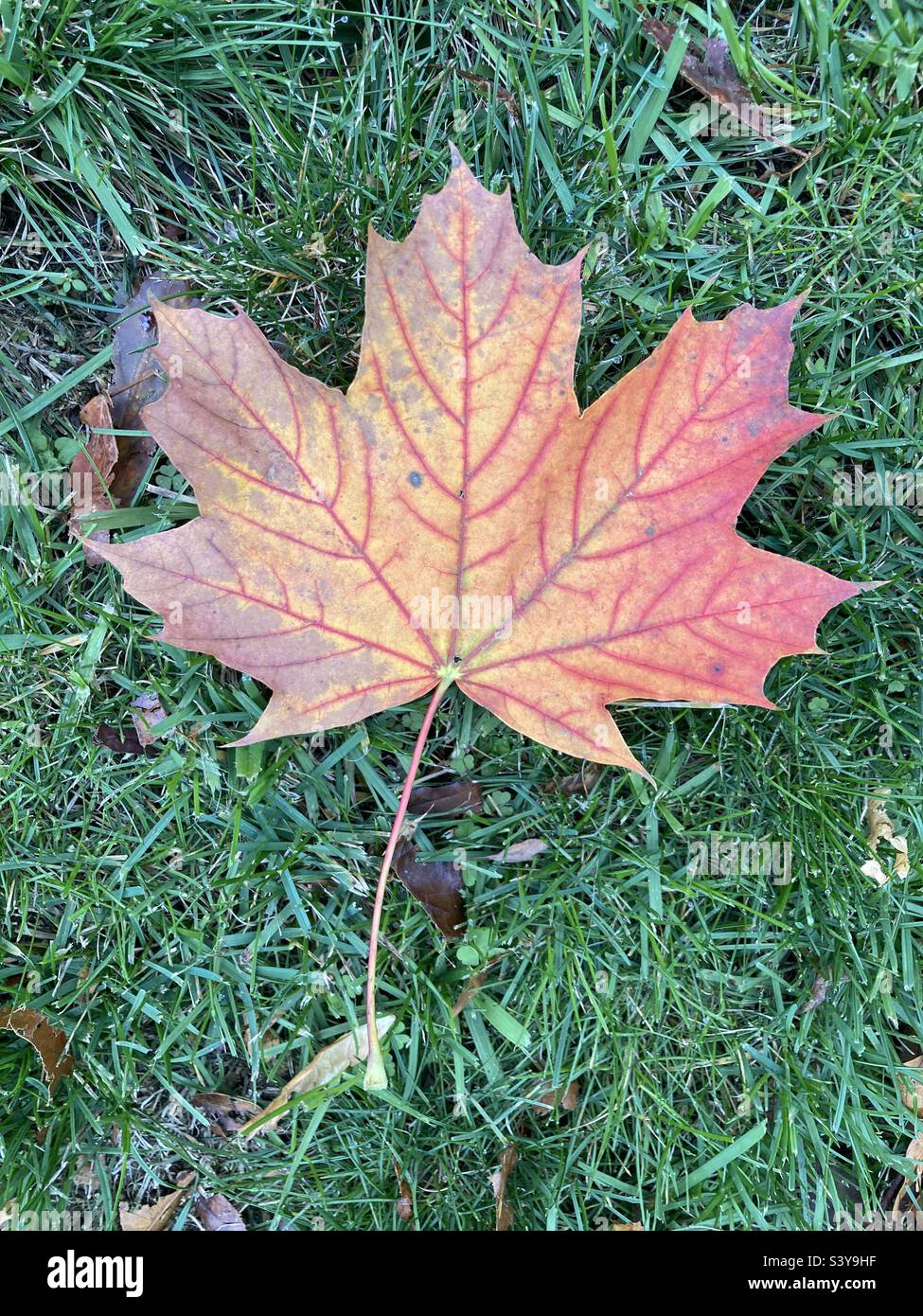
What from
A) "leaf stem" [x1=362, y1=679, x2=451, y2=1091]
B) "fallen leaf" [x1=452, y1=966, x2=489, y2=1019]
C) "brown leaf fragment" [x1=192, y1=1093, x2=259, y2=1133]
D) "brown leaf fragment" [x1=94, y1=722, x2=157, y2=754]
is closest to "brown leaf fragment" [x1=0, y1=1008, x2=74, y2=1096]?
"brown leaf fragment" [x1=192, y1=1093, x2=259, y2=1133]

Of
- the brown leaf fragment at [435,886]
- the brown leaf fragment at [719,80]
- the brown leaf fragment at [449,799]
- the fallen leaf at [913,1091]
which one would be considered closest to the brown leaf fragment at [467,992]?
the brown leaf fragment at [435,886]

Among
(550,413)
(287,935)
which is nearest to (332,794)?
(287,935)

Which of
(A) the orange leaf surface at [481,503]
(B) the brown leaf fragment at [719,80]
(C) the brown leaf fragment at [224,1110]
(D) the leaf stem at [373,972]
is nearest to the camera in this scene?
(A) the orange leaf surface at [481,503]

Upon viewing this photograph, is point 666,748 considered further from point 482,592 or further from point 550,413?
point 550,413

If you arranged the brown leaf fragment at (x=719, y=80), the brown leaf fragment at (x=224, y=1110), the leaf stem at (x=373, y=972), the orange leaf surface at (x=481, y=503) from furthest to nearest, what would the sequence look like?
the brown leaf fragment at (x=224, y=1110), the brown leaf fragment at (x=719, y=80), the leaf stem at (x=373, y=972), the orange leaf surface at (x=481, y=503)

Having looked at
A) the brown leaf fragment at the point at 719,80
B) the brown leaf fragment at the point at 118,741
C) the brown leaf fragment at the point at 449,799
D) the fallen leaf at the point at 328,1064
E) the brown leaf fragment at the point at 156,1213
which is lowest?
the brown leaf fragment at the point at 156,1213

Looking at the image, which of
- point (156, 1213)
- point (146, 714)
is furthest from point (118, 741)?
point (156, 1213)

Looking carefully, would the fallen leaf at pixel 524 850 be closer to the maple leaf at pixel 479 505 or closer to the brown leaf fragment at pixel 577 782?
the brown leaf fragment at pixel 577 782

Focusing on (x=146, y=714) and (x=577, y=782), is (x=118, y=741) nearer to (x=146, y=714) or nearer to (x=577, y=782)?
(x=146, y=714)

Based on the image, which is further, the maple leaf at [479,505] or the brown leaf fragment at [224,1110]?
the brown leaf fragment at [224,1110]
